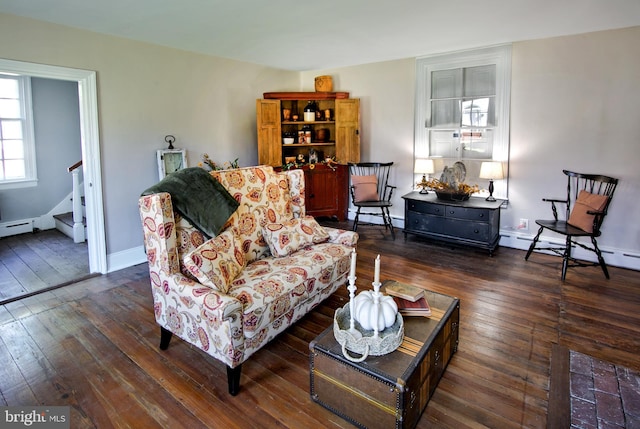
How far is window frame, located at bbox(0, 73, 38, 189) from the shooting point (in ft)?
17.0

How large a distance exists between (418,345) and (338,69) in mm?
4944

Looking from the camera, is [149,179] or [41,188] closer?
[149,179]

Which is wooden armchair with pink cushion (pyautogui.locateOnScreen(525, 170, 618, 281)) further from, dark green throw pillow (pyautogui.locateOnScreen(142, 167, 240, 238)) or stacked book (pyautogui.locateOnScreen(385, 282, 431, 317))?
dark green throw pillow (pyautogui.locateOnScreen(142, 167, 240, 238))

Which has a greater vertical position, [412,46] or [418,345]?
[412,46]

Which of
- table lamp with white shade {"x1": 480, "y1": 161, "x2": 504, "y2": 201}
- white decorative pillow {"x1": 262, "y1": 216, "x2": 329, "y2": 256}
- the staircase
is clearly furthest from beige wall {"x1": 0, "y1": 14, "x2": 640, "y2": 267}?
white decorative pillow {"x1": 262, "y1": 216, "x2": 329, "y2": 256}

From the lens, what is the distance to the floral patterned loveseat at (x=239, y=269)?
6.75 feet

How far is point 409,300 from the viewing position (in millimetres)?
2209

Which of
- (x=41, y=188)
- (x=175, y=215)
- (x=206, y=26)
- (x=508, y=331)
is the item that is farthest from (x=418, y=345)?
(x=41, y=188)

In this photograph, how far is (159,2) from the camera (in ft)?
9.57

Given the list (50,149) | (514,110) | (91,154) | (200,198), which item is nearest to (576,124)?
(514,110)

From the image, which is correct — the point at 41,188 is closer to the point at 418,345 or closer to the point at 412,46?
the point at 412,46

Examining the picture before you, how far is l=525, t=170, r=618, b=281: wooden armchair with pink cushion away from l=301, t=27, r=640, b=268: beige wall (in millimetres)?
140

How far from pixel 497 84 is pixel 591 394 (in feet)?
11.8

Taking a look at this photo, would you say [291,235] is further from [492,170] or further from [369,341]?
[492,170]
